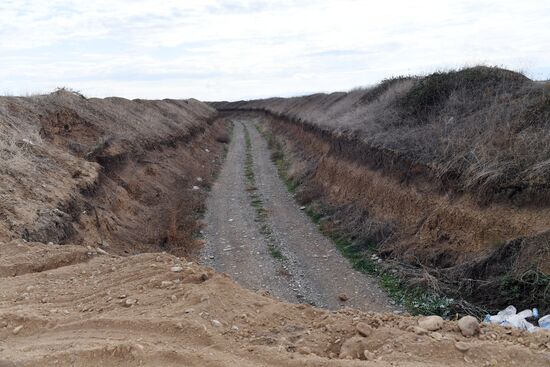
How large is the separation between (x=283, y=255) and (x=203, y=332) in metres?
8.72

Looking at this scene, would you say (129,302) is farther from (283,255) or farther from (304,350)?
(283,255)

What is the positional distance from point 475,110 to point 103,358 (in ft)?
45.8

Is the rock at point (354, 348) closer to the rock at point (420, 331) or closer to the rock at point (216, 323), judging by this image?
the rock at point (420, 331)

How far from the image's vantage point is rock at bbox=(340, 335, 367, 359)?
17.3 ft

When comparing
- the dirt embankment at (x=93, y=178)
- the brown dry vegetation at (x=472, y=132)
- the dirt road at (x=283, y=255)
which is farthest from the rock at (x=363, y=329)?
the dirt embankment at (x=93, y=178)

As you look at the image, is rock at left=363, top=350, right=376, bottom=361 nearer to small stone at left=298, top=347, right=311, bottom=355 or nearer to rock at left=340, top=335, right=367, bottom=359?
rock at left=340, top=335, right=367, bottom=359

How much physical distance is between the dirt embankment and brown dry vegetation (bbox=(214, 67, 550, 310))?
5.60 metres

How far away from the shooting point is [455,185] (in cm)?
1297

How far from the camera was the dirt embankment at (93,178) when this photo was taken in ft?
39.0

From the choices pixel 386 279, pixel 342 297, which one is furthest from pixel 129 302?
pixel 386 279

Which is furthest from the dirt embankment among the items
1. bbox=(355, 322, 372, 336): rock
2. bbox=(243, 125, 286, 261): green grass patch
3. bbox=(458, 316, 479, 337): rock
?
bbox=(458, 316, 479, 337): rock

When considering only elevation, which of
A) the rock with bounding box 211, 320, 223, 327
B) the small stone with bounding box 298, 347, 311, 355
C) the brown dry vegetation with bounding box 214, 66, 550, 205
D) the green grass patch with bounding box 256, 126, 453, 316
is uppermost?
the brown dry vegetation with bounding box 214, 66, 550, 205

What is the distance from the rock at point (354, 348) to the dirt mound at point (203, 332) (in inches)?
0.4

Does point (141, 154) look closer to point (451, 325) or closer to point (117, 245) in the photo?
point (117, 245)
